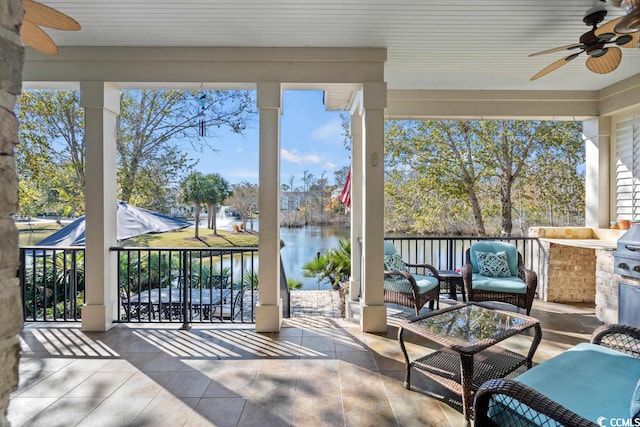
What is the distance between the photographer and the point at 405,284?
3.62 metres

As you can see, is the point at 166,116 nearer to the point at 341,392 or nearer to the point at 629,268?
the point at 341,392

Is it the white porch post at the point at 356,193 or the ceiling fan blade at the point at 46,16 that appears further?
the white porch post at the point at 356,193

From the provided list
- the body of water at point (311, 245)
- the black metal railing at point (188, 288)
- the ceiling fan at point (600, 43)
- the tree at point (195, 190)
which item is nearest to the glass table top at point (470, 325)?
the black metal railing at point (188, 288)

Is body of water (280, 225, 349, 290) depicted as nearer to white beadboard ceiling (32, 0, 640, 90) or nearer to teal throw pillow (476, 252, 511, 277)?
teal throw pillow (476, 252, 511, 277)

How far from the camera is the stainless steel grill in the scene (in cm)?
297

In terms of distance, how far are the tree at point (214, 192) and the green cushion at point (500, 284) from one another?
3.68m

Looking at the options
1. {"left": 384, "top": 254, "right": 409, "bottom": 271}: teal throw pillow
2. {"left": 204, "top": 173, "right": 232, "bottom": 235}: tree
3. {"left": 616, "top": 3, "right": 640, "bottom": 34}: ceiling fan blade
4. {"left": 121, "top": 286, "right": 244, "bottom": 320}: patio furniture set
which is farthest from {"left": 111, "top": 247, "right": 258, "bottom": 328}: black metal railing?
{"left": 616, "top": 3, "right": 640, "bottom": 34}: ceiling fan blade

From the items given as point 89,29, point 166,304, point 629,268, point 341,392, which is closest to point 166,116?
point 89,29

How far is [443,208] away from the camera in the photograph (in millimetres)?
6090

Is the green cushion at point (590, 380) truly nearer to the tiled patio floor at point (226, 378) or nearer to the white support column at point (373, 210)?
the tiled patio floor at point (226, 378)

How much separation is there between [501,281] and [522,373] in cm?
170

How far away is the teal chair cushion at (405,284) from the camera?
11.8 feet

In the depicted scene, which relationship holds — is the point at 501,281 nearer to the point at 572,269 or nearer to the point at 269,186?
the point at 572,269

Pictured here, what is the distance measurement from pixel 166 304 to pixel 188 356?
1.73 meters
